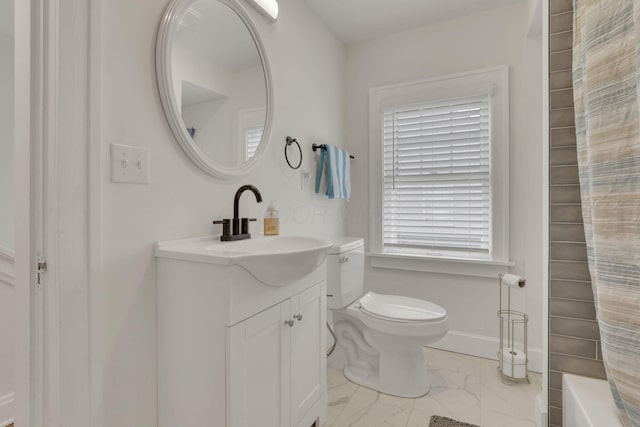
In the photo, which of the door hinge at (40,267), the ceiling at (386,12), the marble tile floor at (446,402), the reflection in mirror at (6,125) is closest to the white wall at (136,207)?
the door hinge at (40,267)

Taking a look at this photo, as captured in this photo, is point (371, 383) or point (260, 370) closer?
point (260, 370)

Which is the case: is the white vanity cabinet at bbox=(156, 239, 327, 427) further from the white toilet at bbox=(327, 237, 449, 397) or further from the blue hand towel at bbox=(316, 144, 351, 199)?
the blue hand towel at bbox=(316, 144, 351, 199)

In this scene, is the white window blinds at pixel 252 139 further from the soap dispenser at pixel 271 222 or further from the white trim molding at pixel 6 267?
the white trim molding at pixel 6 267

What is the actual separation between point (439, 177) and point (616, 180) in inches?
60.3

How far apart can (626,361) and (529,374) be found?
1.42 m

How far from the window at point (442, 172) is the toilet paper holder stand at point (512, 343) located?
26 cm

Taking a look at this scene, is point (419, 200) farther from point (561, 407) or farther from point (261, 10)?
point (261, 10)

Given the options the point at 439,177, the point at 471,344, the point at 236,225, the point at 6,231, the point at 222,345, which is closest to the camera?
the point at 222,345

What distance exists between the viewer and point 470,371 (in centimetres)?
202

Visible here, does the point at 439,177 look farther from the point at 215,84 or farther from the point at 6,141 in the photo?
the point at 6,141

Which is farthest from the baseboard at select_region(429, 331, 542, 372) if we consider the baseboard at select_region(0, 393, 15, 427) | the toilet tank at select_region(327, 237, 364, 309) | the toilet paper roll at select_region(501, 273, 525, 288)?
the baseboard at select_region(0, 393, 15, 427)

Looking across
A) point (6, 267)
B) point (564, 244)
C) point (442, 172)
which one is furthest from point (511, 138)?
point (6, 267)

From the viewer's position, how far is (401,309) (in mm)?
1825

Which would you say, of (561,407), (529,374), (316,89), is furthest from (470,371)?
(316,89)
